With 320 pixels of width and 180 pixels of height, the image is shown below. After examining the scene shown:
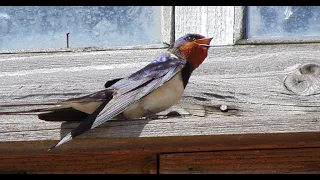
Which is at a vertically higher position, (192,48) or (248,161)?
(192,48)

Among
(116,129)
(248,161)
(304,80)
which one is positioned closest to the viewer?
(116,129)

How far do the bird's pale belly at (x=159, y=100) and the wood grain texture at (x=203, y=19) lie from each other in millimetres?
258

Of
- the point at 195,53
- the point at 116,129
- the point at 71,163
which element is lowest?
the point at 71,163

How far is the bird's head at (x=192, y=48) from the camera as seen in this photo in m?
1.72

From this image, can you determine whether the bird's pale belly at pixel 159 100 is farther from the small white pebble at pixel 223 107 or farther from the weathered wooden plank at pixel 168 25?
the weathered wooden plank at pixel 168 25

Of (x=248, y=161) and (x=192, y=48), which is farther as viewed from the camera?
(x=248, y=161)

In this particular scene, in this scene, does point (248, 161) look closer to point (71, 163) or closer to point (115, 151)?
point (115, 151)

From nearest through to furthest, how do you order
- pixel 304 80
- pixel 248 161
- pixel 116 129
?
pixel 116 129, pixel 304 80, pixel 248 161

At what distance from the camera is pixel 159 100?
5.43 ft

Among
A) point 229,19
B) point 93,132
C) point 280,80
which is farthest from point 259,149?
point 93,132

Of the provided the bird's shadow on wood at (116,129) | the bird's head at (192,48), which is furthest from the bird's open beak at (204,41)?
the bird's shadow on wood at (116,129)

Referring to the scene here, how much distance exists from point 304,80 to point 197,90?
26 cm

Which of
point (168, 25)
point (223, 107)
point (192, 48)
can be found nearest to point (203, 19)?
point (168, 25)

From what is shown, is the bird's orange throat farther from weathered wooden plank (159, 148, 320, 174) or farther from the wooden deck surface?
weathered wooden plank (159, 148, 320, 174)
